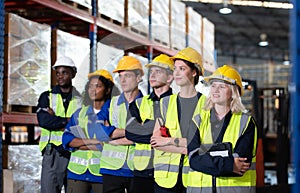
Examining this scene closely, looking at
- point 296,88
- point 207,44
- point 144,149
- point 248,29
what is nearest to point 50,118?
point 144,149

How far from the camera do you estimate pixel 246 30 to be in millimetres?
27719

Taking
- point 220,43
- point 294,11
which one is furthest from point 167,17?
point 220,43

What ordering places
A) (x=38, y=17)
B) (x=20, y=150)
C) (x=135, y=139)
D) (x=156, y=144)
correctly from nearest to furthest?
(x=156, y=144) < (x=135, y=139) < (x=20, y=150) < (x=38, y=17)

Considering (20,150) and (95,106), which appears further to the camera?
(20,150)

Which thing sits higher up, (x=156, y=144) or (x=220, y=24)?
(x=220, y=24)

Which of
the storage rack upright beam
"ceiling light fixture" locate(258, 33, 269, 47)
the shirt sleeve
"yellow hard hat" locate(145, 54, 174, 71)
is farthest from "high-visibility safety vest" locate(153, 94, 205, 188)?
"ceiling light fixture" locate(258, 33, 269, 47)

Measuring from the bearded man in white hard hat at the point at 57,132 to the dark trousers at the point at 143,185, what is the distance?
106 centimetres

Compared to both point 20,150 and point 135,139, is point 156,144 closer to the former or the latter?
point 135,139

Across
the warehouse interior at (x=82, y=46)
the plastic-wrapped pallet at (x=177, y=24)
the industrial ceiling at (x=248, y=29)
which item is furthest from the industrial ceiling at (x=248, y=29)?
the plastic-wrapped pallet at (x=177, y=24)

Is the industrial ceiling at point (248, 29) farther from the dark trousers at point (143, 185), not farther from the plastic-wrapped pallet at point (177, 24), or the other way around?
the dark trousers at point (143, 185)

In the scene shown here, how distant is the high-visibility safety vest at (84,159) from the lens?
4.93 m

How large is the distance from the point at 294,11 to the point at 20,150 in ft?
13.7

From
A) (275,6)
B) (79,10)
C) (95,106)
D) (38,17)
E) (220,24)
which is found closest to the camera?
(95,106)

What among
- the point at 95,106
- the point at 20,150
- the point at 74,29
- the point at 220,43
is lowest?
the point at 20,150
